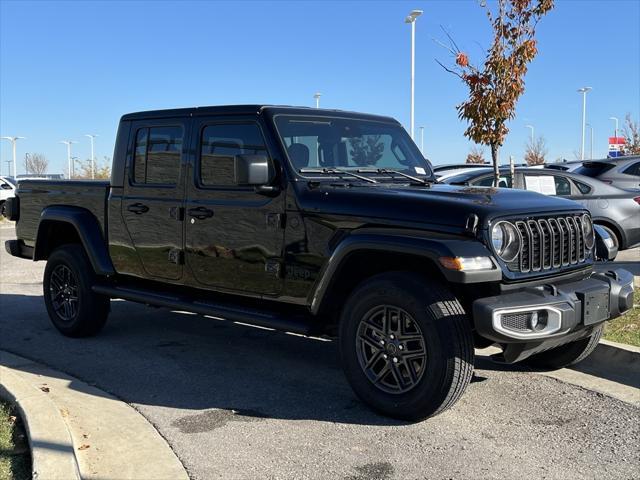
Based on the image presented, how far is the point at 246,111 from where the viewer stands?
5156 millimetres

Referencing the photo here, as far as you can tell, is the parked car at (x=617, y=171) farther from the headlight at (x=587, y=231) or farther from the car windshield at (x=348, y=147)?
the headlight at (x=587, y=231)

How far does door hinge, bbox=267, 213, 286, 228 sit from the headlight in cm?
209

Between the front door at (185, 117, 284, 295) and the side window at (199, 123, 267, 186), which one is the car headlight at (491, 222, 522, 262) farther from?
the side window at (199, 123, 267, 186)

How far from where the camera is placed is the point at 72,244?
6.67 m

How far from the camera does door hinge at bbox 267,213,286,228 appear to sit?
4.78m

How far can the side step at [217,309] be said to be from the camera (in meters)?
4.67

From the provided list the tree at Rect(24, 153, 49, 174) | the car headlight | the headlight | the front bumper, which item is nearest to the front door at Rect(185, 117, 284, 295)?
the car headlight

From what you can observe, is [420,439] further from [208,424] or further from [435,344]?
[208,424]

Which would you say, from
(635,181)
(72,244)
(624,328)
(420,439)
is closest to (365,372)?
(420,439)

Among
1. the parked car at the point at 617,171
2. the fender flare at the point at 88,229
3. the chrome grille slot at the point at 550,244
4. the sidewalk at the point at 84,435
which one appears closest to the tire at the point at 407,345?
the chrome grille slot at the point at 550,244

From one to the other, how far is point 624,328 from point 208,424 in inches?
150

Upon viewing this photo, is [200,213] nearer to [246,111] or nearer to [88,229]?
[246,111]

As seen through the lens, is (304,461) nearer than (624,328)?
Yes

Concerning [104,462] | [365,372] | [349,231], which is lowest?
[104,462]
